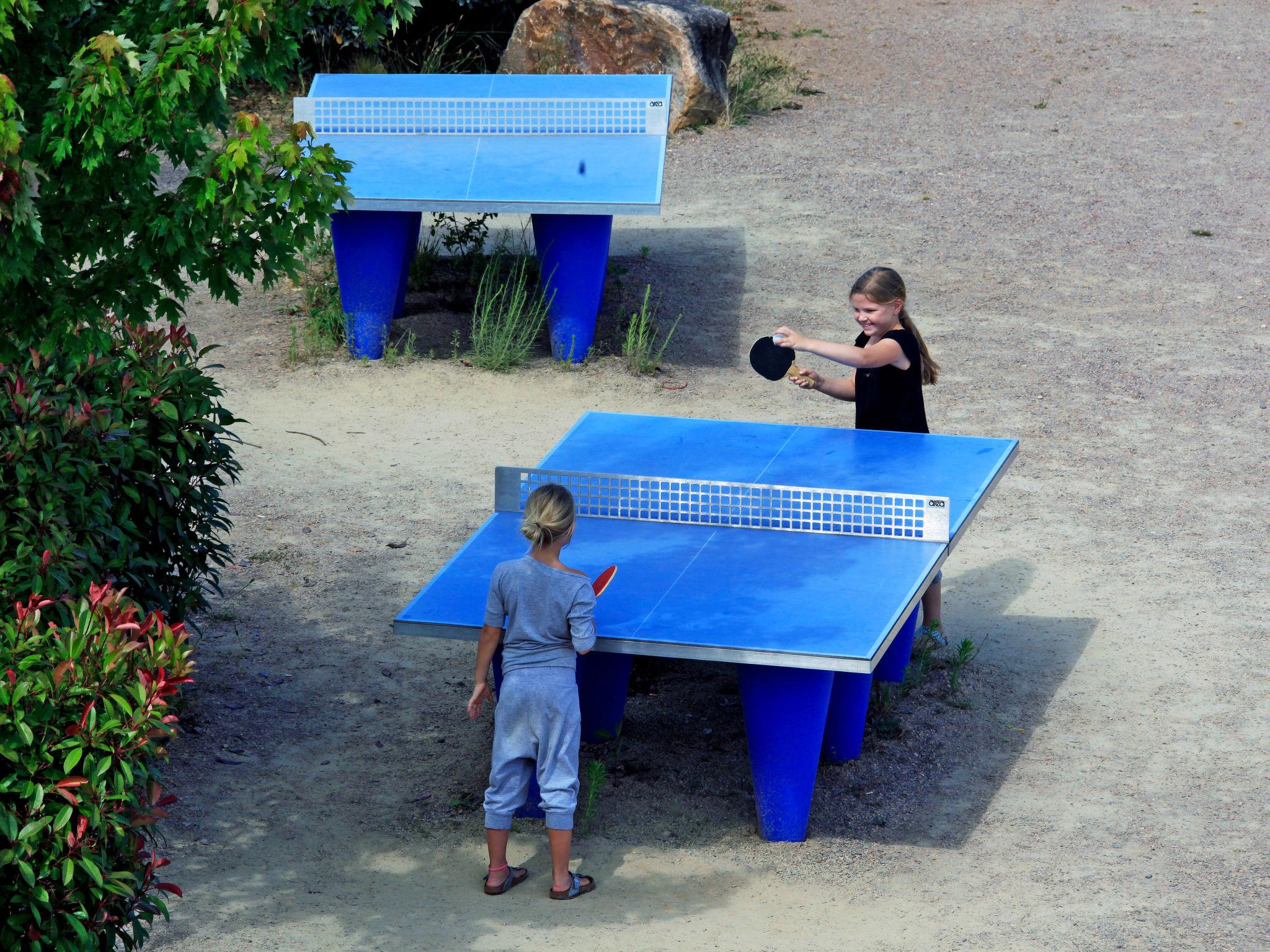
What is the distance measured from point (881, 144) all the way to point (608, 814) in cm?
1084

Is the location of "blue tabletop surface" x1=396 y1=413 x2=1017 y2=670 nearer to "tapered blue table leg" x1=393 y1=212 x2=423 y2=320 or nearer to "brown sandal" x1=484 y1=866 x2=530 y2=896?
"brown sandal" x1=484 y1=866 x2=530 y2=896

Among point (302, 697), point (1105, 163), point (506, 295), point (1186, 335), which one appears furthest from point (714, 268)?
point (302, 697)

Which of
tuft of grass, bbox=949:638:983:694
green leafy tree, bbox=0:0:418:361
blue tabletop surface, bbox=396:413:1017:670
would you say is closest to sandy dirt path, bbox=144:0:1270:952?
tuft of grass, bbox=949:638:983:694

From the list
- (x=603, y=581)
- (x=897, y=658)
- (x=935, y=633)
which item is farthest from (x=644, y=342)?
(x=603, y=581)

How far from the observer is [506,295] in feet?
36.0

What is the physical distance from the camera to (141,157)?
4055 mm

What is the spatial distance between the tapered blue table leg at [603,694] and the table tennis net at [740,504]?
55 cm

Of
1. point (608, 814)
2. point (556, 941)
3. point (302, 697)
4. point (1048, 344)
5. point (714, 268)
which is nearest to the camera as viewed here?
point (556, 941)

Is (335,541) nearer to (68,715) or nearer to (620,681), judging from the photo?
(620,681)

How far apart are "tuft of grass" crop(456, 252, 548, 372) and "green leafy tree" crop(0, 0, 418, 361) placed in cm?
574

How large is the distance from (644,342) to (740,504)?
4547 millimetres

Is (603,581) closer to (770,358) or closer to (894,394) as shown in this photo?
(770,358)

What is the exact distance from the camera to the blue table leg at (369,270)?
10.1 m

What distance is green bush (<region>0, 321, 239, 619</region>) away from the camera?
4.95m
